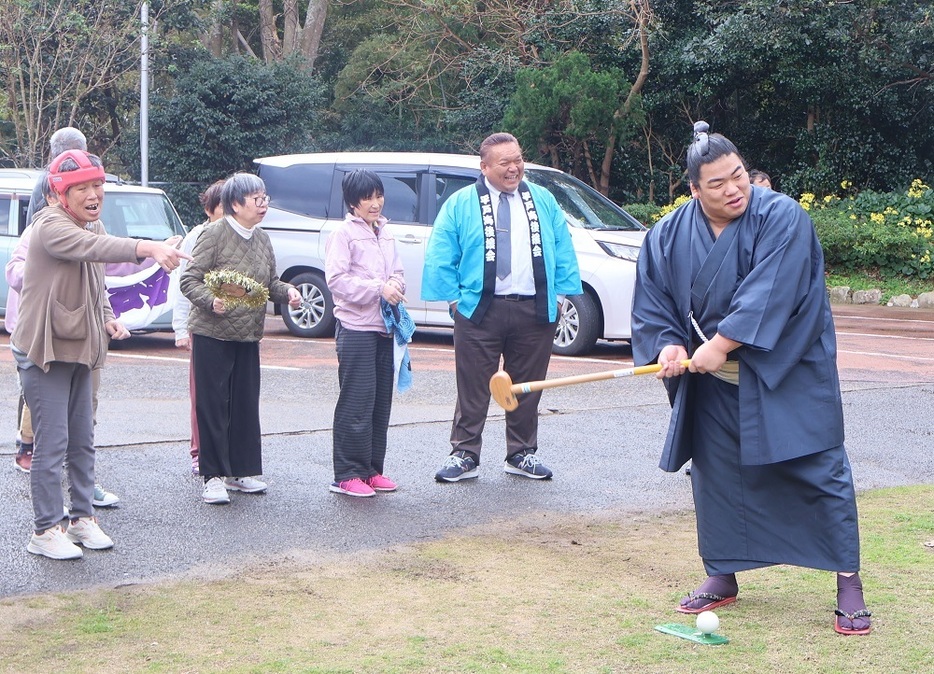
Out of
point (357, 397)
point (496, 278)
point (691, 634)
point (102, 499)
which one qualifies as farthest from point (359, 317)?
point (691, 634)

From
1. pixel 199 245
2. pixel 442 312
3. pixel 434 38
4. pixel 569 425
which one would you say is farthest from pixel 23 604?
pixel 434 38

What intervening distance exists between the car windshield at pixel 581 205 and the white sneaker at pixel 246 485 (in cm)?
614

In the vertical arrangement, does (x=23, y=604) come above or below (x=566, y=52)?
below

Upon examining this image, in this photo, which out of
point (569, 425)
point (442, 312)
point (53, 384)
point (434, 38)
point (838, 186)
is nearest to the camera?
point (53, 384)

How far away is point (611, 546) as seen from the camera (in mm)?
5422

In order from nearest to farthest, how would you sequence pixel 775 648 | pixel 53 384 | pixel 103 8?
1. pixel 775 648
2. pixel 53 384
3. pixel 103 8

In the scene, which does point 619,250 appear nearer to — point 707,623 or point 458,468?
point 458,468

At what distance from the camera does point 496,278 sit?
6625 mm

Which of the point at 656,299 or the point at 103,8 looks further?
the point at 103,8

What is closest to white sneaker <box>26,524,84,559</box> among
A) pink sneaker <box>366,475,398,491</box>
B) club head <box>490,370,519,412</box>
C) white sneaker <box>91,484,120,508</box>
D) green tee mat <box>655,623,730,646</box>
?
white sneaker <box>91,484,120,508</box>

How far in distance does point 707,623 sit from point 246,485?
3095 mm

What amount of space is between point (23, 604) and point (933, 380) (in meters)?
8.17

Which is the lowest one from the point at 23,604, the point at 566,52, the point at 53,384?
the point at 23,604

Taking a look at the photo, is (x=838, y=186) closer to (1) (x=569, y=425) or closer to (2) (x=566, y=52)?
(2) (x=566, y=52)
